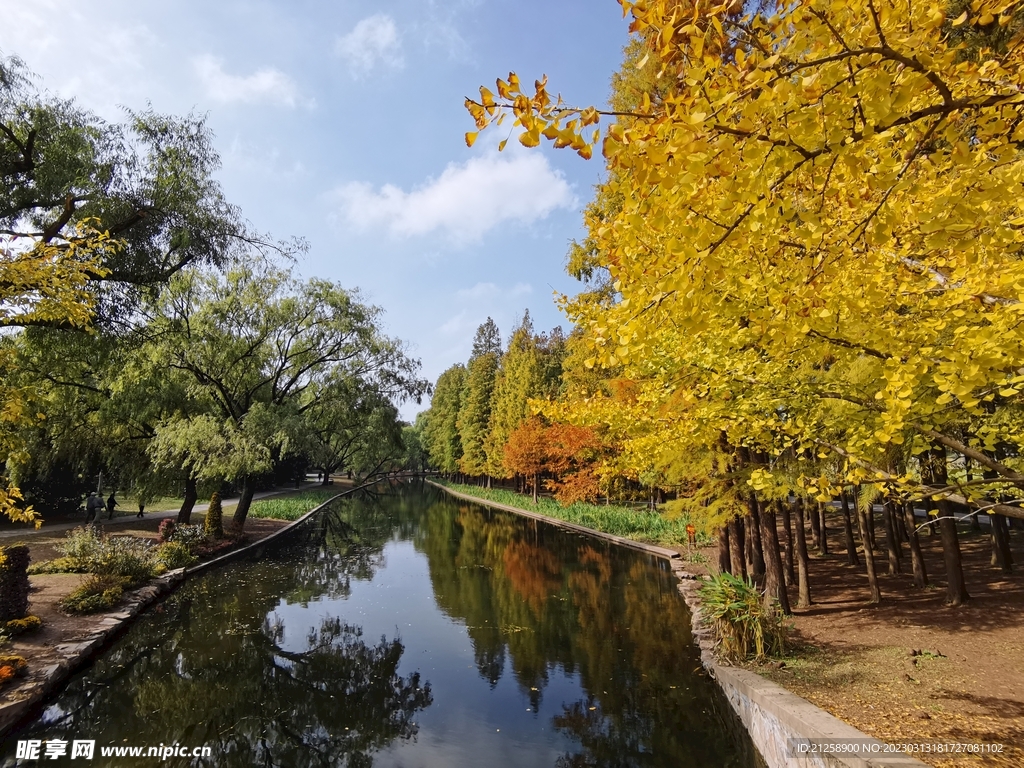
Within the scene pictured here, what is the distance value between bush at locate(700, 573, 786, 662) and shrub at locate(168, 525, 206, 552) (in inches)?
569

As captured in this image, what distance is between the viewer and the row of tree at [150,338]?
25.3ft

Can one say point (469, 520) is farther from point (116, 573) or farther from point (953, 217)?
point (953, 217)

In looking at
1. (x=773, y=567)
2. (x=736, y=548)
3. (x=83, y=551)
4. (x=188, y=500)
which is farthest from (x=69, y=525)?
(x=773, y=567)

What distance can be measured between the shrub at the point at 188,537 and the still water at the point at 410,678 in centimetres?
176

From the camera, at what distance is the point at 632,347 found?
89.0 inches

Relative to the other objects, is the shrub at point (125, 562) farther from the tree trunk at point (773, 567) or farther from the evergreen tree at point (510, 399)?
the evergreen tree at point (510, 399)

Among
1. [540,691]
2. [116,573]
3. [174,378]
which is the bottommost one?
[540,691]

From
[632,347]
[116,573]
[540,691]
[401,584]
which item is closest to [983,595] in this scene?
[540,691]

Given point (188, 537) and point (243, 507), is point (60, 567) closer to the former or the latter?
point (188, 537)

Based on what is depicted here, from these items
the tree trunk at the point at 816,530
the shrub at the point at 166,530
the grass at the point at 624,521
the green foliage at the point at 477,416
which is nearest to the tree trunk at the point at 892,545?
the tree trunk at the point at 816,530

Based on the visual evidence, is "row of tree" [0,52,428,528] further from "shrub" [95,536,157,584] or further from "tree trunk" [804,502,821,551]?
"tree trunk" [804,502,821,551]

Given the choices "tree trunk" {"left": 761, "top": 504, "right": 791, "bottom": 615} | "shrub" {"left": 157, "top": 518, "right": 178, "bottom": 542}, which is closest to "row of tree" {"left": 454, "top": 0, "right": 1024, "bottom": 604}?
"tree trunk" {"left": 761, "top": 504, "right": 791, "bottom": 615}

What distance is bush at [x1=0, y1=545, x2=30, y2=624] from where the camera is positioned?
8258 millimetres

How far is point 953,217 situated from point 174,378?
68.7 ft
